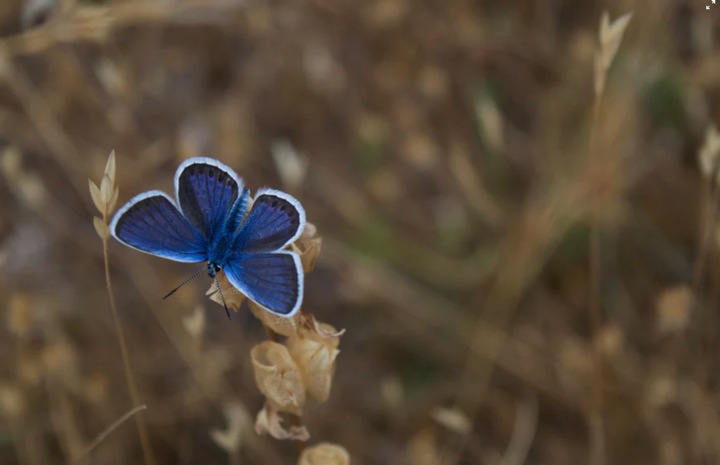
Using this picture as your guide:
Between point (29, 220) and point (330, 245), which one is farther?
point (29, 220)

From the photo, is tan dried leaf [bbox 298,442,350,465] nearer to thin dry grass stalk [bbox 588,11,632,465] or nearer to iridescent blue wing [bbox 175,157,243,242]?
iridescent blue wing [bbox 175,157,243,242]

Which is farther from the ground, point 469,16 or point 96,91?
point 469,16

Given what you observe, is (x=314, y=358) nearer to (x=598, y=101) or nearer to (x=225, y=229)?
(x=225, y=229)

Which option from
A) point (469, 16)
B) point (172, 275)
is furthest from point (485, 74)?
point (172, 275)

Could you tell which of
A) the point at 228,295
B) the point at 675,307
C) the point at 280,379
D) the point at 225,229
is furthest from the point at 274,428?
the point at 675,307

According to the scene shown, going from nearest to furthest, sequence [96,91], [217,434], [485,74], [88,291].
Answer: [217,434] < [88,291] < [96,91] < [485,74]

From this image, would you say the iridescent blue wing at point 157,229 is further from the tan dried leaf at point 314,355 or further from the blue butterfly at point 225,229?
the tan dried leaf at point 314,355

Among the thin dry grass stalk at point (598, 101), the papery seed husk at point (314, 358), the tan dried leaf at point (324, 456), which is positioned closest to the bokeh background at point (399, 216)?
the thin dry grass stalk at point (598, 101)

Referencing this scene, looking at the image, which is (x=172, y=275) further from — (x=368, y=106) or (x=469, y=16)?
(x=469, y=16)
